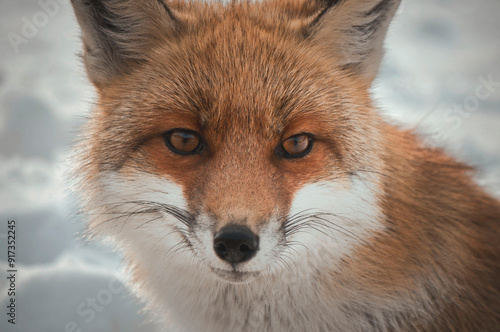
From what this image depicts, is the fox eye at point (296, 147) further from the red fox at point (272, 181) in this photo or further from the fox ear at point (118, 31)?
the fox ear at point (118, 31)

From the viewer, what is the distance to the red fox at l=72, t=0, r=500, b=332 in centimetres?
257

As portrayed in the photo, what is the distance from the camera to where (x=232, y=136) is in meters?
2.58

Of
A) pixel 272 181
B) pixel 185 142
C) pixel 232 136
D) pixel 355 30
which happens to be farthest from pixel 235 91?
pixel 355 30

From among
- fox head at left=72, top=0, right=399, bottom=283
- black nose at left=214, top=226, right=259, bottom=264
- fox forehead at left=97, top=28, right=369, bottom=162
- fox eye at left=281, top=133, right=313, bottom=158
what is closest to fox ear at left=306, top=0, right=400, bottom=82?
fox head at left=72, top=0, right=399, bottom=283

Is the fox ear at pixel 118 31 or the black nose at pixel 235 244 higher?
the fox ear at pixel 118 31

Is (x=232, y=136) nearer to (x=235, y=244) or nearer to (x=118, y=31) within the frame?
(x=235, y=244)

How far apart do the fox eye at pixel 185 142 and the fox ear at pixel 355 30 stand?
1076mm

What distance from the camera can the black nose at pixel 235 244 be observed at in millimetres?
2217

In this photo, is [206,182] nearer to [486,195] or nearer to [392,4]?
[392,4]

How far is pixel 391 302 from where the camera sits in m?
2.81

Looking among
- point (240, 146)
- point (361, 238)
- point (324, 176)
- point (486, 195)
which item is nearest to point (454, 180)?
point (486, 195)

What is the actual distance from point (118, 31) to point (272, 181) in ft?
5.24

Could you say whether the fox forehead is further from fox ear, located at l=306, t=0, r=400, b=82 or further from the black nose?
the black nose

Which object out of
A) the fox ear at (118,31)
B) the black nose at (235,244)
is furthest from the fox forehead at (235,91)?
the black nose at (235,244)
